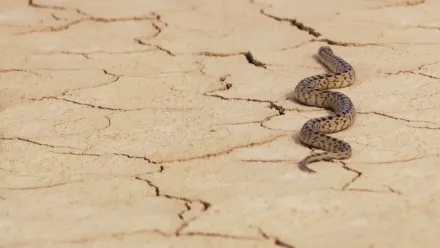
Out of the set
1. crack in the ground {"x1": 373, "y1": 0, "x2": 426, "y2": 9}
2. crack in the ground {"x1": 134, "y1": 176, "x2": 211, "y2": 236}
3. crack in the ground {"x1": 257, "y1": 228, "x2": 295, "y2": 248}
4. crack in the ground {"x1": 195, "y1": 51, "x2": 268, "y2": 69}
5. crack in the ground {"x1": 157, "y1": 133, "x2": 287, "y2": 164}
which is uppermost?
crack in the ground {"x1": 257, "y1": 228, "x2": 295, "y2": 248}

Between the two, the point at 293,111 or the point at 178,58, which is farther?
the point at 178,58

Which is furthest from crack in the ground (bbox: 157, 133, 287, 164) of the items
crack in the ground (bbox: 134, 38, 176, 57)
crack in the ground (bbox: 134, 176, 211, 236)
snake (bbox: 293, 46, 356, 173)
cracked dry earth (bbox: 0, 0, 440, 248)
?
crack in the ground (bbox: 134, 38, 176, 57)

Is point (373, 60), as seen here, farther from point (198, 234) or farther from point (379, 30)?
point (198, 234)

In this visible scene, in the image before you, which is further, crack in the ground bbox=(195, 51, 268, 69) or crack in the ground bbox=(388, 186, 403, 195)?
crack in the ground bbox=(195, 51, 268, 69)

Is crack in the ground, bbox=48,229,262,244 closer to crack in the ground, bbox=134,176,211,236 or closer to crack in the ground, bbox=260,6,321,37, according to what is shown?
crack in the ground, bbox=134,176,211,236

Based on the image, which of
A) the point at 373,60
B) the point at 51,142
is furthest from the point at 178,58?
the point at 51,142

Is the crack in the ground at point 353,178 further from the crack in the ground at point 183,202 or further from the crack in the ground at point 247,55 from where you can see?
the crack in the ground at point 247,55
